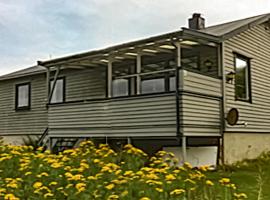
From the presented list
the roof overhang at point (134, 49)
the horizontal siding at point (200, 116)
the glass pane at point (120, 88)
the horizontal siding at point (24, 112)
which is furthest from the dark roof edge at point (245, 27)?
the horizontal siding at point (24, 112)

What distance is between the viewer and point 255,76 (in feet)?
43.7

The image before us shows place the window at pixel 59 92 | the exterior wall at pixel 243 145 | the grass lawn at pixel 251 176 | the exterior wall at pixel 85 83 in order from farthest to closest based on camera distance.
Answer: the window at pixel 59 92
the exterior wall at pixel 85 83
the exterior wall at pixel 243 145
the grass lawn at pixel 251 176

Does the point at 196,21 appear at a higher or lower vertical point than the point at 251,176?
higher

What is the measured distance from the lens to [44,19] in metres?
18.0

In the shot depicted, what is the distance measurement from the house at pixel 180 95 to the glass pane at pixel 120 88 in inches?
1.4

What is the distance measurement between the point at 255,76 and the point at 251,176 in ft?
15.4

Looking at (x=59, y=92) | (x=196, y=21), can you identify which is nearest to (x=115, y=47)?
(x=196, y=21)

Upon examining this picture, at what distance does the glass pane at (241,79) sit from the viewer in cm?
1251

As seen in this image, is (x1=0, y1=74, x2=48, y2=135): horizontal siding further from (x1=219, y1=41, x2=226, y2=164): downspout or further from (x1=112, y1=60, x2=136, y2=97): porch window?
(x1=219, y1=41, x2=226, y2=164): downspout

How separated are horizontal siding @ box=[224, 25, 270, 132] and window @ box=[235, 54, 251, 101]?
0.19 meters

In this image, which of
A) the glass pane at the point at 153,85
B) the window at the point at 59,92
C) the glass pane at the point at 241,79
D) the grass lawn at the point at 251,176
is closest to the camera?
the grass lawn at the point at 251,176

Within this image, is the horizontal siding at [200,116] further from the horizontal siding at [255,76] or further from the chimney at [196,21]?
the chimney at [196,21]

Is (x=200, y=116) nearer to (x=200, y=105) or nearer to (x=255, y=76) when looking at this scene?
(x=200, y=105)

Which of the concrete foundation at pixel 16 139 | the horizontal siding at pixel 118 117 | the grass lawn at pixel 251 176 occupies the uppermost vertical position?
the horizontal siding at pixel 118 117
